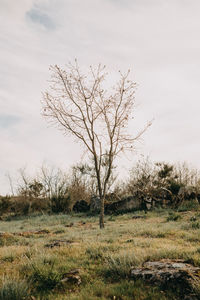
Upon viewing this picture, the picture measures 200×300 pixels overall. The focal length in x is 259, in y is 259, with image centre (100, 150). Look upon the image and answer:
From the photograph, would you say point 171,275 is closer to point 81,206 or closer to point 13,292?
point 13,292

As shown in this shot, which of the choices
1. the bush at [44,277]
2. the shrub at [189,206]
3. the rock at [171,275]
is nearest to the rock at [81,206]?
the shrub at [189,206]

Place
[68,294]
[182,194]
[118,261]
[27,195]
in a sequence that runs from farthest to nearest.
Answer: [27,195]
[182,194]
[118,261]
[68,294]

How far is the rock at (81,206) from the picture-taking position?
2178cm

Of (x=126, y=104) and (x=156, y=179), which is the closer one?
(x=126, y=104)

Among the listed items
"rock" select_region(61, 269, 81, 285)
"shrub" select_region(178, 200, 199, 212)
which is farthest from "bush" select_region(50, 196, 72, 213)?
"rock" select_region(61, 269, 81, 285)

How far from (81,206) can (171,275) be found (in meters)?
19.0

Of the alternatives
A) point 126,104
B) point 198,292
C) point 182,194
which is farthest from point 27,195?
point 198,292

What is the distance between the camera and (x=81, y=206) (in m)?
22.1

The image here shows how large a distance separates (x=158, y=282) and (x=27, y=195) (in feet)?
83.1

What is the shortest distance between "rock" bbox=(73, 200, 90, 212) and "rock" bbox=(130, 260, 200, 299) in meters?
17.9

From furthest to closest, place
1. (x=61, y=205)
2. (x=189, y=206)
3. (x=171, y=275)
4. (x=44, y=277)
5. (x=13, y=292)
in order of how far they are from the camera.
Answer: (x=61, y=205)
(x=189, y=206)
(x=44, y=277)
(x=171, y=275)
(x=13, y=292)

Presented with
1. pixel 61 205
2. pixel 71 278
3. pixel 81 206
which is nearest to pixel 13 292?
pixel 71 278

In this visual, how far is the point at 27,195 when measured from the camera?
27219 millimetres

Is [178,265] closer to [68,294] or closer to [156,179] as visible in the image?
[68,294]
